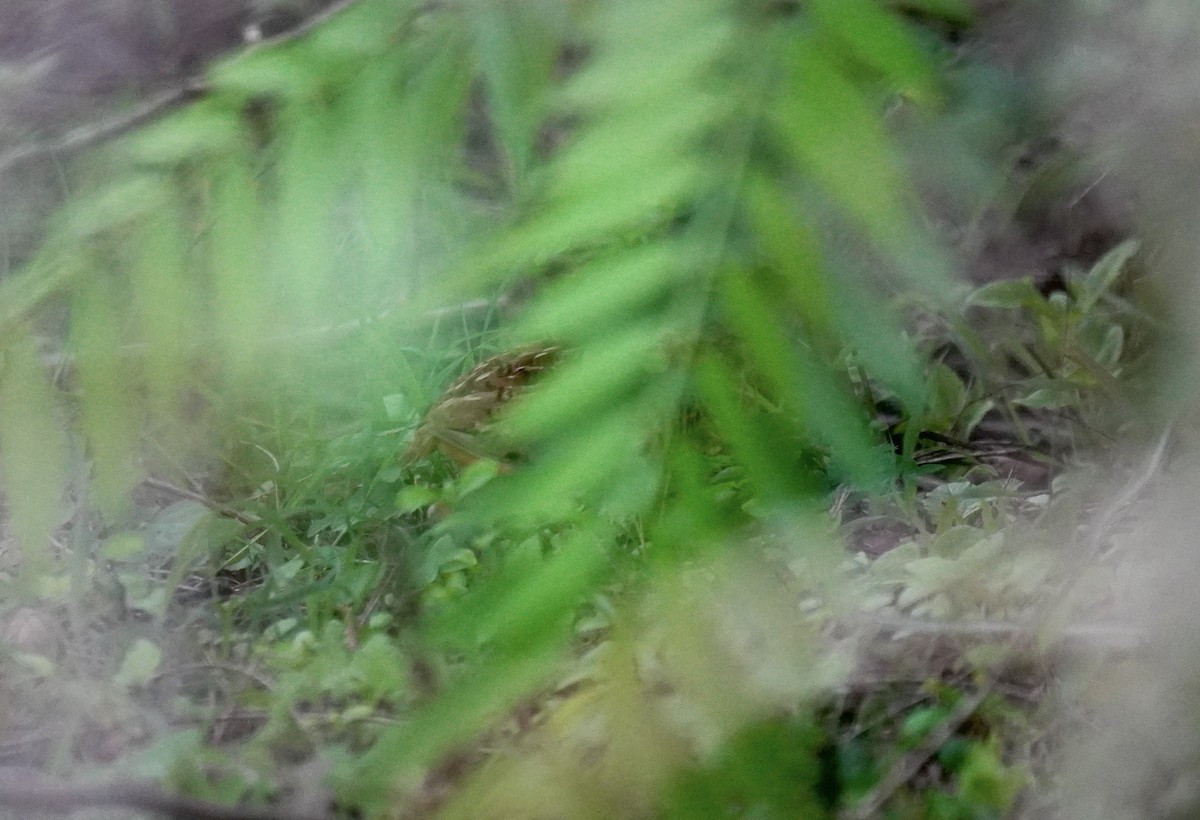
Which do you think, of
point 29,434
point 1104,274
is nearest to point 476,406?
point 29,434

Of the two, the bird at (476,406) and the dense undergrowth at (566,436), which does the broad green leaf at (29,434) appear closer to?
the dense undergrowth at (566,436)

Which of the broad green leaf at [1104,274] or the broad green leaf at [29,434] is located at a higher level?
the broad green leaf at [29,434]

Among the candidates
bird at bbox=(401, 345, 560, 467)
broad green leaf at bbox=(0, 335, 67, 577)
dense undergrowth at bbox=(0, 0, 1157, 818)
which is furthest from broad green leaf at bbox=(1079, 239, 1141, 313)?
broad green leaf at bbox=(0, 335, 67, 577)

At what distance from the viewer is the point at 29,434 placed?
30 cm

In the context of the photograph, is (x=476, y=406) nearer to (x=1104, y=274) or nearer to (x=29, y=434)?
(x=29, y=434)

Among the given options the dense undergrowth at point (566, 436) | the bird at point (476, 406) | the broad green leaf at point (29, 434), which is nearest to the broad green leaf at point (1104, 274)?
the dense undergrowth at point (566, 436)

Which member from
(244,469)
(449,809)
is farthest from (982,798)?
(244,469)

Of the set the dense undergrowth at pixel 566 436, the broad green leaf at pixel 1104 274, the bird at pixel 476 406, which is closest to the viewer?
the dense undergrowth at pixel 566 436

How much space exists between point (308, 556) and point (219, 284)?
264 millimetres

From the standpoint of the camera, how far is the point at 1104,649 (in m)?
0.42

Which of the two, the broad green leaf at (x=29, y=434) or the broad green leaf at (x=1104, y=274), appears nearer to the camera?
the broad green leaf at (x=29, y=434)

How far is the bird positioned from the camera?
0.38m

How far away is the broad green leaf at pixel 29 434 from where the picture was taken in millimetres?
294

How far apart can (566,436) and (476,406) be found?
24 cm
